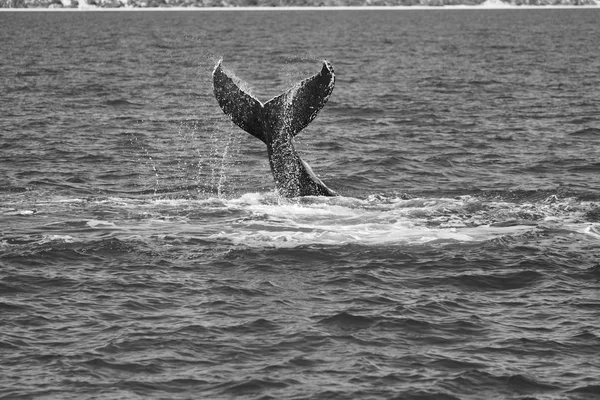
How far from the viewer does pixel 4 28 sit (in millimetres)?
98500

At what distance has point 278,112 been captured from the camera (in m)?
18.4

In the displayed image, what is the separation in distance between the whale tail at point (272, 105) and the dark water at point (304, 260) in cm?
145

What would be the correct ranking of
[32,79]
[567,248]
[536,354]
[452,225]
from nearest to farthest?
Result: [536,354] → [567,248] → [452,225] → [32,79]

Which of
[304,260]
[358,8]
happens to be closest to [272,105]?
[304,260]

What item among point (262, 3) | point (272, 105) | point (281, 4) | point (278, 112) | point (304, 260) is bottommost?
point (281, 4)

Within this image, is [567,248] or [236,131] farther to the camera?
[236,131]

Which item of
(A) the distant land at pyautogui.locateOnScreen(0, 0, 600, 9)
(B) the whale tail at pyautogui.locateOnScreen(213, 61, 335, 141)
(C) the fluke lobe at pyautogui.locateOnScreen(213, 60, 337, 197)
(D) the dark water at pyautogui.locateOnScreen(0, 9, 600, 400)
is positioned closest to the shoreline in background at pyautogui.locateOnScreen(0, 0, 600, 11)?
(A) the distant land at pyautogui.locateOnScreen(0, 0, 600, 9)

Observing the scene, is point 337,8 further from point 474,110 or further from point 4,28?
point 474,110

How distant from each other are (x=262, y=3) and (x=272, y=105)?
165649 millimetres

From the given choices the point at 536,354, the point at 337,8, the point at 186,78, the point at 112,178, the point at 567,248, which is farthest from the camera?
the point at 337,8

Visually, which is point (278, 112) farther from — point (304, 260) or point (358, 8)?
point (358, 8)

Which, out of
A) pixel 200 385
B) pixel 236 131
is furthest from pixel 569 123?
pixel 200 385

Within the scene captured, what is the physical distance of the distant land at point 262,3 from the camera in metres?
169

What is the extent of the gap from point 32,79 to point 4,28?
55134mm
